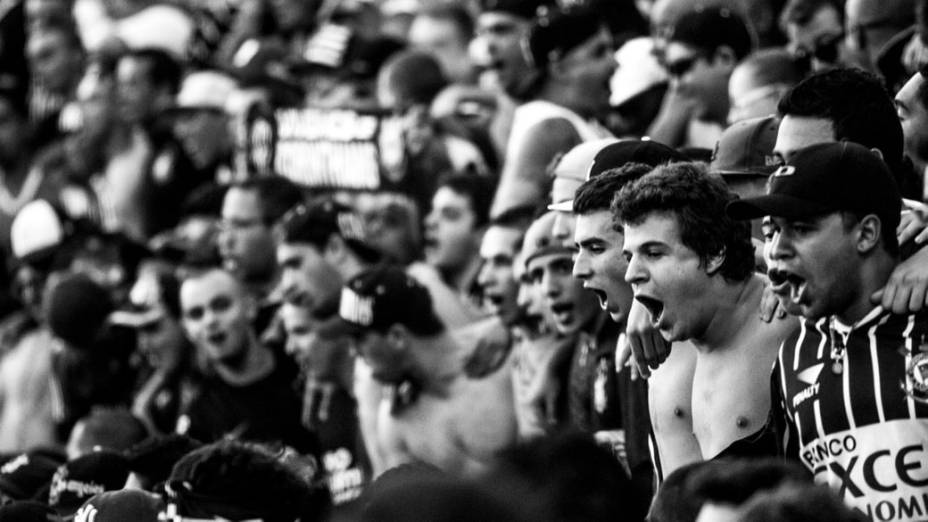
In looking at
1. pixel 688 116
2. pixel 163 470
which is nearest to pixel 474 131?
pixel 688 116

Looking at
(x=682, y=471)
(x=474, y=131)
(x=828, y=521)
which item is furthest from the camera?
(x=474, y=131)

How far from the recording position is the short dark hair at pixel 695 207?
498 cm

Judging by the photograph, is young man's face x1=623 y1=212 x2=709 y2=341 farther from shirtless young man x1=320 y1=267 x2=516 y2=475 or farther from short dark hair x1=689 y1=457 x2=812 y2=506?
shirtless young man x1=320 y1=267 x2=516 y2=475

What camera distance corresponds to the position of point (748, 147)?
5730mm

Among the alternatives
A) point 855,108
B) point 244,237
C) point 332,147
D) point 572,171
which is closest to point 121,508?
point 572,171

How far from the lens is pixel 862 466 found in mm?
4555

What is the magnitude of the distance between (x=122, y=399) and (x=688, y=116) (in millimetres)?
Result: 3780

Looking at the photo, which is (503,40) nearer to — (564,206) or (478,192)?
(478,192)

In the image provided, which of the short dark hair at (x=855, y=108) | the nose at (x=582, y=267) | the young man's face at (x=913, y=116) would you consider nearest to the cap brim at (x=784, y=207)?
the short dark hair at (x=855, y=108)

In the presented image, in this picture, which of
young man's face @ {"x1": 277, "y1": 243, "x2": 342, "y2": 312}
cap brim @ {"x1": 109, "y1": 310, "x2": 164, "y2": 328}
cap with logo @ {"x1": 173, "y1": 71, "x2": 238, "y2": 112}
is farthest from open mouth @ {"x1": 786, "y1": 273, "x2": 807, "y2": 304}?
cap with logo @ {"x1": 173, "y1": 71, "x2": 238, "y2": 112}

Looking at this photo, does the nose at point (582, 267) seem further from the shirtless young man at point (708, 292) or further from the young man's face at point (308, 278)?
the young man's face at point (308, 278)

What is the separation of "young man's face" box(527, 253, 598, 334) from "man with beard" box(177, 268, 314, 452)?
2390 millimetres

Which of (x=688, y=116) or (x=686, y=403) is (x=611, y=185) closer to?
(x=686, y=403)

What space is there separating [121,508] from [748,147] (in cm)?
211
